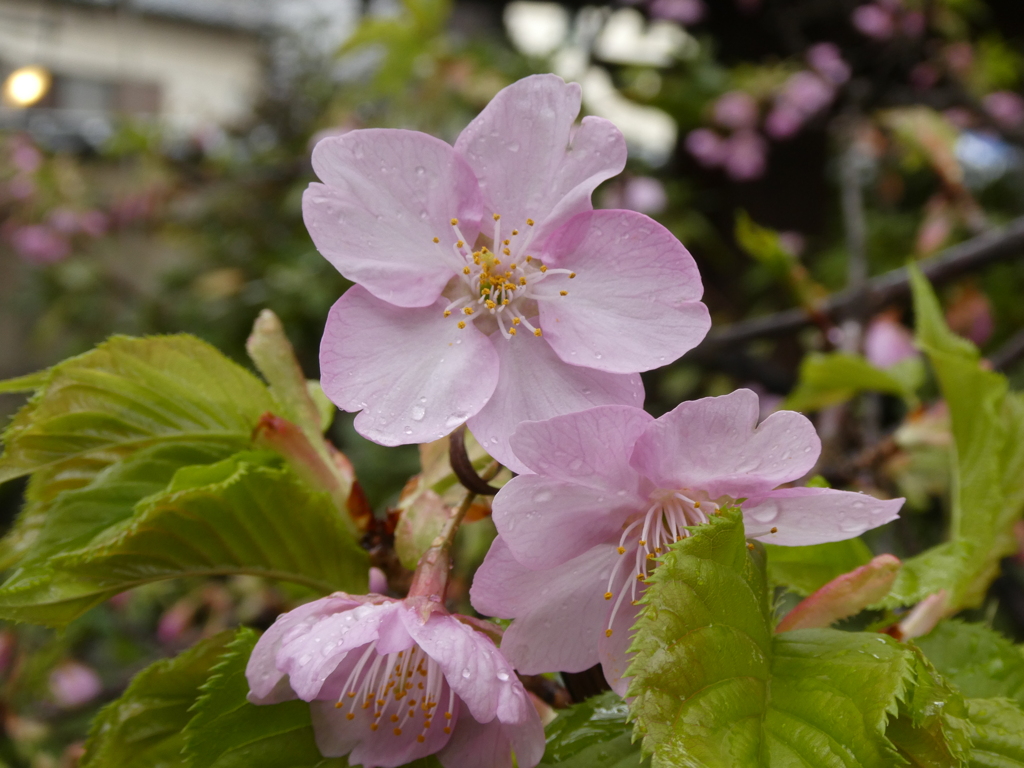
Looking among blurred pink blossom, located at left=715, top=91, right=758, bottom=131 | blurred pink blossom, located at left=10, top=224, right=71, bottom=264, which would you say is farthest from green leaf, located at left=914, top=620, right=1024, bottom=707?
blurred pink blossom, located at left=10, top=224, right=71, bottom=264

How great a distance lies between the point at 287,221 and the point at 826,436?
2.94m

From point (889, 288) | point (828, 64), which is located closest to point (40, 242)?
point (828, 64)

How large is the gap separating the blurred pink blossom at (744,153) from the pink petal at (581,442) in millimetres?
3307

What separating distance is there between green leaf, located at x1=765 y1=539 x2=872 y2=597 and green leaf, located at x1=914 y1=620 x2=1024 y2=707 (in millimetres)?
62

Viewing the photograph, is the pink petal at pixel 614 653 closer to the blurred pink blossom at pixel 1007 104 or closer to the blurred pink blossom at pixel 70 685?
the blurred pink blossom at pixel 70 685

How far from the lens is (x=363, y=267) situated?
413 millimetres

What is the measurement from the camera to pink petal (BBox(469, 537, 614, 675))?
1.20 feet

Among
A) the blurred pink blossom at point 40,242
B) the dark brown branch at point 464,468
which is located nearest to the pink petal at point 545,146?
the dark brown branch at point 464,468

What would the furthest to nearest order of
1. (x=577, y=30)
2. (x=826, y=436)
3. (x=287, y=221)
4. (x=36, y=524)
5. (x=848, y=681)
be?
1. (x=287, y=221)
2. (x=577, y=30)
3. (x=826, y=436)
4. (x=36, y=524)
5. (x=848, y=681)

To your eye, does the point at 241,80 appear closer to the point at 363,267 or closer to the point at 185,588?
the point at 185,588

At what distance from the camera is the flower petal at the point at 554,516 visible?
34cm

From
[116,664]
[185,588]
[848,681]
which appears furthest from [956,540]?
[116,664]

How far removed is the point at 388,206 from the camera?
431 millimetres

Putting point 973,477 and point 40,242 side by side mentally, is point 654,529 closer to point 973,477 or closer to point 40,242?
point 973,477
